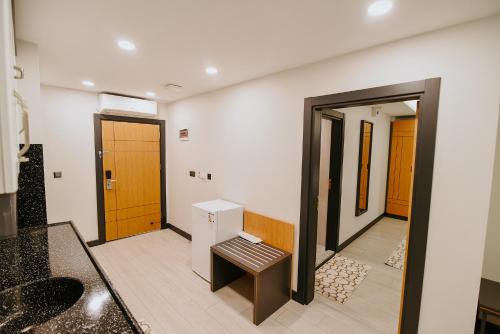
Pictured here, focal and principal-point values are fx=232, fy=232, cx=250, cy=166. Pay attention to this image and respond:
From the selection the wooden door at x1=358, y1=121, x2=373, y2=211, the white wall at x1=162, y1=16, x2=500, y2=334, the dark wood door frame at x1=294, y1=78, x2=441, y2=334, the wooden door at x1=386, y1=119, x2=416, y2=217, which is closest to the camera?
the white wall at x1=162, y1=16, x2=500, y2=334

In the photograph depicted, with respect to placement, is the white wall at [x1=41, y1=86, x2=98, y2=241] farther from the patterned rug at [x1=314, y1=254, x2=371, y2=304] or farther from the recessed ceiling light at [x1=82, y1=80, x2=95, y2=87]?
the patterned rug at [x1=314, y1=254, x2=371, y2=304]

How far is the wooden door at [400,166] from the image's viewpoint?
195 inches

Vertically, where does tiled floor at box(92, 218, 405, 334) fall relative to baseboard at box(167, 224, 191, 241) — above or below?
below

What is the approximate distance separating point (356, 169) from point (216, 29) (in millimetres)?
3090

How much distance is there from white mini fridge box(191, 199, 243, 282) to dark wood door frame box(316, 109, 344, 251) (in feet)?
4.59

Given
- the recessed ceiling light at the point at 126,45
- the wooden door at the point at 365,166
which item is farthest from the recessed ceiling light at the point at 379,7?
the wooden door at the point at 365,166

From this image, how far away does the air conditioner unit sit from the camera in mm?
3422

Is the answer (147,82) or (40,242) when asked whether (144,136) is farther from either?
(40,242)

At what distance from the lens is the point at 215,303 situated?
2.39 metres

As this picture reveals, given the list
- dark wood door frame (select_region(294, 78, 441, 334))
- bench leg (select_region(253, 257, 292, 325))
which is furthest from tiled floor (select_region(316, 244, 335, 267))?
dark wood door frame (select_region(294, 78, 441, 334))

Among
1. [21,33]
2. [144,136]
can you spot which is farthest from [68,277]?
[144,136]

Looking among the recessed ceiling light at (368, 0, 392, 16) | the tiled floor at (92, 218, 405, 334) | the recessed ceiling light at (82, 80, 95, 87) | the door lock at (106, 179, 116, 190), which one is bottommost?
the tiled floor at (92, 218, 405, 334)

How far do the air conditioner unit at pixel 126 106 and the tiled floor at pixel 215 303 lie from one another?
214 centimetres

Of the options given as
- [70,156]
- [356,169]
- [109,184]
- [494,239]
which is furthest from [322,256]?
[70,156]
